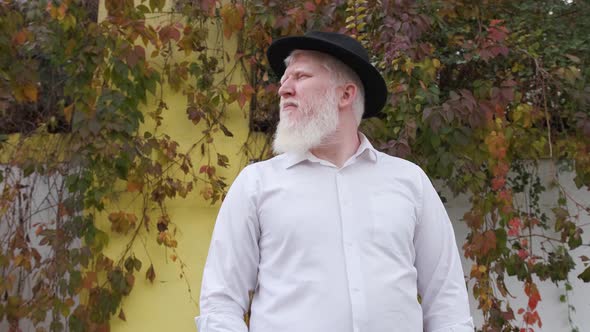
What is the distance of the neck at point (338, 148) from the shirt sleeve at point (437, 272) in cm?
24

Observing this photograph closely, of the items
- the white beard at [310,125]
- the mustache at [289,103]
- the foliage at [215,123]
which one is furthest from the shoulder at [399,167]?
the foliage at [215,123]

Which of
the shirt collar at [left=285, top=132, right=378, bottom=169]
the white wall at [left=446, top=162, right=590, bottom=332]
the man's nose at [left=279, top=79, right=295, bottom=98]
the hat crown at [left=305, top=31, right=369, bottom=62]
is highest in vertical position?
the hat crown at [left=305, top=31, right=369, bottom=62]

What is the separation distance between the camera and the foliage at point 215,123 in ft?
12.2

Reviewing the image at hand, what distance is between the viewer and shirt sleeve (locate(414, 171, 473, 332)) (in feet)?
6.96

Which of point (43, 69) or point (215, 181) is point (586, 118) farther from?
point (43, 69)

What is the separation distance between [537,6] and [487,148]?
1129 mm

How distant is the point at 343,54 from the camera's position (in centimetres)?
224

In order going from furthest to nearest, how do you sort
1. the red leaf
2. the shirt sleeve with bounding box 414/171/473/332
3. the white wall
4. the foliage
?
the white wall, the red leaf, the foliage, the shirt sleeve with bounding box 414/171/473/332

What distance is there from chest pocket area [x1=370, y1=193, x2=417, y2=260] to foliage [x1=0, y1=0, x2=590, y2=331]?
152 cm

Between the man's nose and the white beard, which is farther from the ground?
the man's nose

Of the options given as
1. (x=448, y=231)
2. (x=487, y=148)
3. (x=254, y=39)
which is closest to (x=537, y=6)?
(x=487, y=148)

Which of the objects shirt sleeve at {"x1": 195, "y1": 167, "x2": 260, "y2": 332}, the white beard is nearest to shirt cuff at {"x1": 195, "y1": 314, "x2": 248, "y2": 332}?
shirt sleeve at {"x1": 195, "y1": 167, "x2": 260, "y2": 332}

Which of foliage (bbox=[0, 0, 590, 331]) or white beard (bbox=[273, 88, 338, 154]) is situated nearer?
white beard (bbox=[273, 88, 338, 154])

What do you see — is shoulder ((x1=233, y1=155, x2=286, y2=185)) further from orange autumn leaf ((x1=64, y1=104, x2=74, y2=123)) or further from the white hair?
orange autumn leaf ((x1=64, y1=104, x2=74, y2=123))
